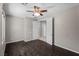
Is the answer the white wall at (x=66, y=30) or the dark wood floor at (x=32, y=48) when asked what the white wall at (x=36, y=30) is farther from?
the white wall at (x=66, y=30)

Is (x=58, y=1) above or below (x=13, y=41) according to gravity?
above

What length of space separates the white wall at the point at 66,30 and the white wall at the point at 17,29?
0.70 meters

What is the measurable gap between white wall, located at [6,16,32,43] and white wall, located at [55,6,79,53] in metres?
0.70

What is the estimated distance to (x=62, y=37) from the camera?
1.88 metres

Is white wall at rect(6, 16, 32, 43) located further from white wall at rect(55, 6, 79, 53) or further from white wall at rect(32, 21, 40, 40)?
white wall at rect(55, 6, 79, 53)

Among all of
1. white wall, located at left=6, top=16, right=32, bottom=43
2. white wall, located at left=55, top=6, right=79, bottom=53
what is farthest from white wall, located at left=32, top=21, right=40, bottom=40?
white wall, located at left=55, top=6, right=79, bottom=53

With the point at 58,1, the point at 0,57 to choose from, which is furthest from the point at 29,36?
the point at 58,1

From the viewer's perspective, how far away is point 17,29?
1.36 meters

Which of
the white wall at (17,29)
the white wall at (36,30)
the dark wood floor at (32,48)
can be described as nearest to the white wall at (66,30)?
the dark wood floor at (32,48)

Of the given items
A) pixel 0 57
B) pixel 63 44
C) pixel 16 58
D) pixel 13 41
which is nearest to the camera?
pixel 0 57

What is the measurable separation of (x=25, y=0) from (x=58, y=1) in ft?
1.80

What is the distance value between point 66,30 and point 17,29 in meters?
1.19

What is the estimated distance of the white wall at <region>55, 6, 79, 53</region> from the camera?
164 cm

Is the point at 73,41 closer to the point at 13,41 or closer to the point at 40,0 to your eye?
the point at 40,0
